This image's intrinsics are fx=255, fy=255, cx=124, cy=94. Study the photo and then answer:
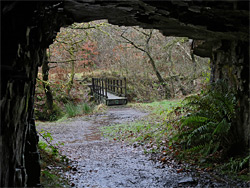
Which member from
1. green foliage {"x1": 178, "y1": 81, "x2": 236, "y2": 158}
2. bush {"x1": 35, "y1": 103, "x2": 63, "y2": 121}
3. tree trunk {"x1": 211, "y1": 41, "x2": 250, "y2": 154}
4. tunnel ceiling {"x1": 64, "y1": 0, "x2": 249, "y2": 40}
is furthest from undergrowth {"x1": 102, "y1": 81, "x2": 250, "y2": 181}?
bush {"x1": 35, "y1": 103, "x2": 63, "y2": 121}

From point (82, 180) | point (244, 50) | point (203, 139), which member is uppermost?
point (244, 50)

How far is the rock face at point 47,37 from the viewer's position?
92.4 inches

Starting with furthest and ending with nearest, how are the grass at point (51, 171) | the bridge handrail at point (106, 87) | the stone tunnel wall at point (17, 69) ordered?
the bridge handrail at point (106, 87), the grass at point (51, 171), the stone tunnel wall at point (17, 69)

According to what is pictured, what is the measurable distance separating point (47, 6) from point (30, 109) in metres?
1.32

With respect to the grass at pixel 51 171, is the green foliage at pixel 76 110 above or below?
below

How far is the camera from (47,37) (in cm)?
343

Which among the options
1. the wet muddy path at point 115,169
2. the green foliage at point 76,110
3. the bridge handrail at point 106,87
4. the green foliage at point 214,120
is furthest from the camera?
the bridge handrail at point 106,87

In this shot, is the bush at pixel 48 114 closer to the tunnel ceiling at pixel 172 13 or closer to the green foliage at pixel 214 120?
the green foliage at pixel 214 120

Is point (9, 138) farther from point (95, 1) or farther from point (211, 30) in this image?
point (211, 30)

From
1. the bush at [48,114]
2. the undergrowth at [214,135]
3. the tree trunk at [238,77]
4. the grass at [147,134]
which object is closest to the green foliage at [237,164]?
the undergrowth at [214,135]

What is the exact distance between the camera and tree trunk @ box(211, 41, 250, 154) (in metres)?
4.21

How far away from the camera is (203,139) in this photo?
497 centimetres

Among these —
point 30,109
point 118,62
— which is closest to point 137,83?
point 118,62

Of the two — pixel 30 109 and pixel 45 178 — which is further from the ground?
pixel 30 109
